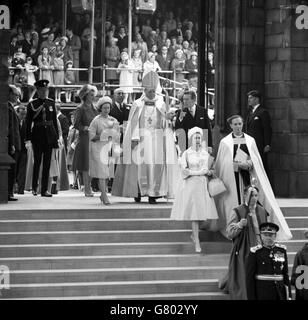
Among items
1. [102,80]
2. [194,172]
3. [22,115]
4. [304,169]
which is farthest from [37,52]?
[194,172]

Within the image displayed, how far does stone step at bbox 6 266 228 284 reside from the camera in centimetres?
→ 1686

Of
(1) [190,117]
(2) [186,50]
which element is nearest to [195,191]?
(1) [190,117]

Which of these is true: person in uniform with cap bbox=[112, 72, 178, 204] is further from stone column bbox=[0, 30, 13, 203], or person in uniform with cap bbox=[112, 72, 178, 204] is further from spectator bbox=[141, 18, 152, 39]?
spectator bbox=[141, 18, 152, 39]

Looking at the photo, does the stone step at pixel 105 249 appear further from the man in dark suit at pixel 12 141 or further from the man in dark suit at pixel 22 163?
the man in dark suit at pixel 22 163

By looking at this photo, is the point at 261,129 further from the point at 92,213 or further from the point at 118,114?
the point at 92,213

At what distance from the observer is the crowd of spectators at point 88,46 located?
33.8m

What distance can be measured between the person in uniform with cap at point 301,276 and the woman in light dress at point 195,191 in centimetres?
220

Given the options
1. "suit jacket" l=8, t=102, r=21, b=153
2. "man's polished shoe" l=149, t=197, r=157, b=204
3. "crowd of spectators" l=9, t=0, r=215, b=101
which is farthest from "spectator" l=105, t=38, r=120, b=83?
"man's polished shoe" l=149, t=197, r=157, b=204

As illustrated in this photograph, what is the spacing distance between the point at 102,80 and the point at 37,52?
1852 mm

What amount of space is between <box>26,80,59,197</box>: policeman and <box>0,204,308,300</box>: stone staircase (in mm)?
2065

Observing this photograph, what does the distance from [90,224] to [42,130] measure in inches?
100
